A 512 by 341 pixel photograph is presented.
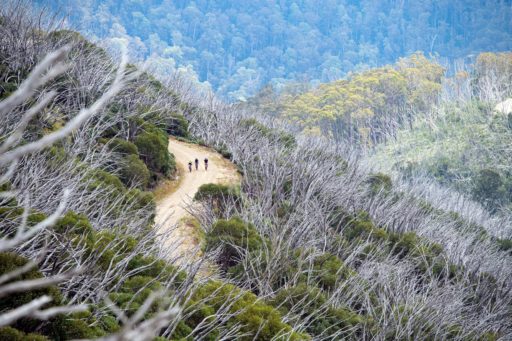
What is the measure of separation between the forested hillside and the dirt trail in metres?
0.44

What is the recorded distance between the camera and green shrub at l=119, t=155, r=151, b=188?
12.0 m

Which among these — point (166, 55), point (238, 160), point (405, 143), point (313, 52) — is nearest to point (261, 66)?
point (313, 52)

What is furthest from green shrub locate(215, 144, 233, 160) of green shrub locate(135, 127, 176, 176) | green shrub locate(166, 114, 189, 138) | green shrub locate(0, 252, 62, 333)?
green shrub locate(0, 252, 62, 333)

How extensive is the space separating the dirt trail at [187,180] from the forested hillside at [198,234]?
1.44 ft

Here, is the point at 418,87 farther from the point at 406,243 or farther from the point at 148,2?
the point at 148,2

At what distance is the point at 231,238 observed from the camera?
30.5ft

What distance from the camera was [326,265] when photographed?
9164mm

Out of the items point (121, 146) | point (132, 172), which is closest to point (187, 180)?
point (121, 146)

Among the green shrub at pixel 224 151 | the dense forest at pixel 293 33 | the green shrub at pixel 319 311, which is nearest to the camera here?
the green shrub at pixel 319 311

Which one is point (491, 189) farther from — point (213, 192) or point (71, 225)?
point (71, 225)

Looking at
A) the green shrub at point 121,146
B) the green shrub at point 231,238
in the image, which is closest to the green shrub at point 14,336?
the green shrub at point 231,238

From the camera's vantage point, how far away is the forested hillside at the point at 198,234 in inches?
155

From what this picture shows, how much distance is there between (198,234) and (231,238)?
8.29 ft

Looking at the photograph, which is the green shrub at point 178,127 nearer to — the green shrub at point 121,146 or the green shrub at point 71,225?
the green shrub at point 121,146
